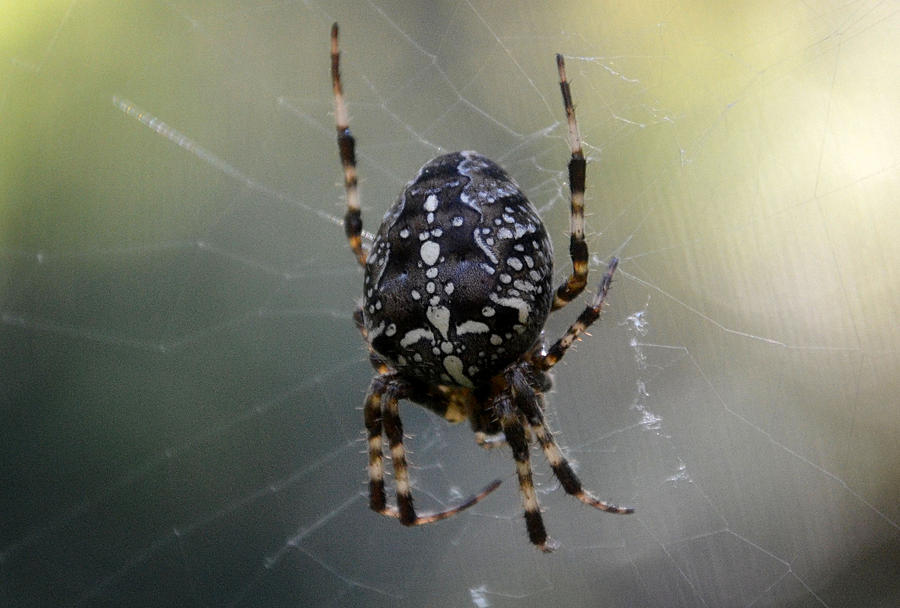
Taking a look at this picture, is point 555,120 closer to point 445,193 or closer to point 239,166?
point 445,193

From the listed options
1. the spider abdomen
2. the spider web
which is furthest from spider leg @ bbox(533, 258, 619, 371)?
the spider web

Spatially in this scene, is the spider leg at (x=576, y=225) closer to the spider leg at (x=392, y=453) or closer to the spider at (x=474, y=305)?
the spider at (x=474, y=305)

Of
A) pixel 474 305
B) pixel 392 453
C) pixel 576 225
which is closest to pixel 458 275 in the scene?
pixel 474 305

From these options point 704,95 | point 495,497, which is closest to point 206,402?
point 495,497

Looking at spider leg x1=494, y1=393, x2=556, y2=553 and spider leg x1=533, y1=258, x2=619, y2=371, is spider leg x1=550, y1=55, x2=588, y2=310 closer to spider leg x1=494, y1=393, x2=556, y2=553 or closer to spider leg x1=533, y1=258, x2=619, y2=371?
spider leg x1=533, y1=258, x2=619, y2=371

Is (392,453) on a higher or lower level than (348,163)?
lower

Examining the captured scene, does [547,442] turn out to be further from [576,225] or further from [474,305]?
[576,225]
